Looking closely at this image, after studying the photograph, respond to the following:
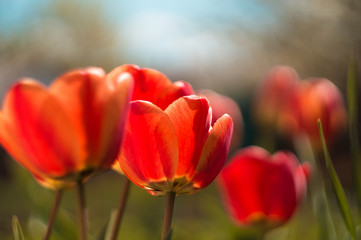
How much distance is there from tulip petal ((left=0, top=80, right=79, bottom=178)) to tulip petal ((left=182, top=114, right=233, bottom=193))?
0.11 meters

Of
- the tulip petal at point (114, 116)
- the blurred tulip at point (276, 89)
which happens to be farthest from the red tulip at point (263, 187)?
the tulip petal at point (114, 116)

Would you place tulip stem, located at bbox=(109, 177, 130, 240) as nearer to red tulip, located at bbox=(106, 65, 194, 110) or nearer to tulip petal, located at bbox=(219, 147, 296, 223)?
red tulip, located at bbox=(106, 65, 194, 110)

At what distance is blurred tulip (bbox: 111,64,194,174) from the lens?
447 mm

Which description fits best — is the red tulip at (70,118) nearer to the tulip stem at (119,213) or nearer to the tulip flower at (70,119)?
the tulip flower at (70,119)

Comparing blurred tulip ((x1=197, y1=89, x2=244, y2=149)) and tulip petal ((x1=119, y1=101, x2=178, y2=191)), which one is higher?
tulip petal ((x1=119, y1=101, x2=178, y2=191))

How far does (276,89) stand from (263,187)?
650mm

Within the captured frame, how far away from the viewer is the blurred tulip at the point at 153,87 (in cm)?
45

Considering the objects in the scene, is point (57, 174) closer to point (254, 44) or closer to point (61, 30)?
point (254, 44)

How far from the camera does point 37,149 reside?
36 centimetres

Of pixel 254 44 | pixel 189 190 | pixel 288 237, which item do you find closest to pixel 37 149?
pixel 189 190

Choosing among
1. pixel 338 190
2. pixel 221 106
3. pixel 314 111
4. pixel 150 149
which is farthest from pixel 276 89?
pixel 150 149

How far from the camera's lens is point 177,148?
0.42m

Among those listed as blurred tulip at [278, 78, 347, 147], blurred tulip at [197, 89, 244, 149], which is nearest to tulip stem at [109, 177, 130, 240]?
blurred tulip at [197, 89, 244, 149]

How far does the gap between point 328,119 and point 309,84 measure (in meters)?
0.19
